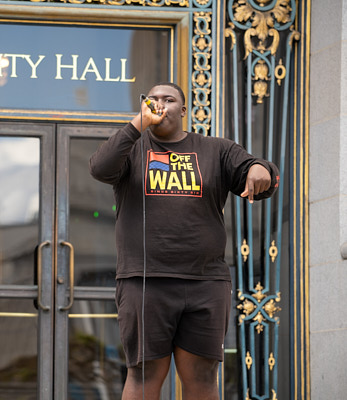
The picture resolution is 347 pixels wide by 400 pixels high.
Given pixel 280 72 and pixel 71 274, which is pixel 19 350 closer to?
pixel 71 274

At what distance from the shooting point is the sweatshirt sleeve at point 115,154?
5113 millimetres

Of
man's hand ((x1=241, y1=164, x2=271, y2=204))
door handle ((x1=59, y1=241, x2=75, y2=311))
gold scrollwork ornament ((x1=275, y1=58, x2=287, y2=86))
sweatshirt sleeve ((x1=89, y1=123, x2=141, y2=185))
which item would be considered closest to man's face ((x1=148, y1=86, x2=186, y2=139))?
sweatshirt sleeve ((x1=89, y1=123, x2=141, y2=185))

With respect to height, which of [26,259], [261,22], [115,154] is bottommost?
[26,259]

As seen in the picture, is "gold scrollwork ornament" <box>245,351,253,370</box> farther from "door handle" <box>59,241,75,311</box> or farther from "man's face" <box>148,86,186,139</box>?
"man's face" <box>148,86,186,139</box>

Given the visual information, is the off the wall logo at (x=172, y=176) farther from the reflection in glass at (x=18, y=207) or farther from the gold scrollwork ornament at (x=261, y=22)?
the gold scrollwork ornament at (x=261, y=22)

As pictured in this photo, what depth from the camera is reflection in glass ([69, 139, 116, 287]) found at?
7746 mm

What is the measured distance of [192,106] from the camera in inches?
308

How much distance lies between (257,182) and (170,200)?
1.43 feet

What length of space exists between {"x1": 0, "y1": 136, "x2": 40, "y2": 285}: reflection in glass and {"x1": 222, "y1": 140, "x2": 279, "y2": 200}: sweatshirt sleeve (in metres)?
2.63

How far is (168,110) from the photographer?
5.38 m

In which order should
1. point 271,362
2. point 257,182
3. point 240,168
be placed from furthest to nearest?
point 271,362
point 240,168
point 257,182

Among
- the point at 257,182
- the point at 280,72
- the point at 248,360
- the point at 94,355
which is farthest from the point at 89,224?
the point at 257,182

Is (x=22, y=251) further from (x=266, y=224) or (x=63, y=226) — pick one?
(x=266, y=224)

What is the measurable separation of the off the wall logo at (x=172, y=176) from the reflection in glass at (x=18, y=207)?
8.45ft
